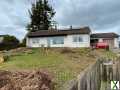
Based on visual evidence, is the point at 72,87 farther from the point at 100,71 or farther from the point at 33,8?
the point at 33,8

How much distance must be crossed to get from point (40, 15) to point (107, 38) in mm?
17847

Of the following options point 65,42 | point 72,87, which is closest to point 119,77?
point 72,87

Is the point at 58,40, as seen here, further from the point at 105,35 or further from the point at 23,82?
the point at 23,82

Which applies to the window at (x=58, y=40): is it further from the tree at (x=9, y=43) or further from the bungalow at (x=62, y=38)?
the tree at (x=9, y=43)

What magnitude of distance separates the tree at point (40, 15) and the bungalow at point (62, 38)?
1050 centimetres

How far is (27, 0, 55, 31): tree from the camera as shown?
53875 mm

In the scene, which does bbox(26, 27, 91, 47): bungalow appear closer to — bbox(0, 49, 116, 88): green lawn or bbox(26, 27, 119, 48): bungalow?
bbox(26, 27, 119, 48): bungalow

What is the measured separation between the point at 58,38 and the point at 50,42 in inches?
66.9

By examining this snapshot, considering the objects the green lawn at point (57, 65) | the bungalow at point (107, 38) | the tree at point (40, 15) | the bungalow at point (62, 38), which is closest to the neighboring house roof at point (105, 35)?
the bungalow at point (107, 38)

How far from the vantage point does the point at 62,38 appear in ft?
134

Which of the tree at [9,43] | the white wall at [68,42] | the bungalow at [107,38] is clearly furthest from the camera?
the bungalow at [107,38]

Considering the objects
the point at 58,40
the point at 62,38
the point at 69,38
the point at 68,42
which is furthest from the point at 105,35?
the point at 58,40

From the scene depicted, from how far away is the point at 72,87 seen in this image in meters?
2.31

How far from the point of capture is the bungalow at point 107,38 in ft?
141
